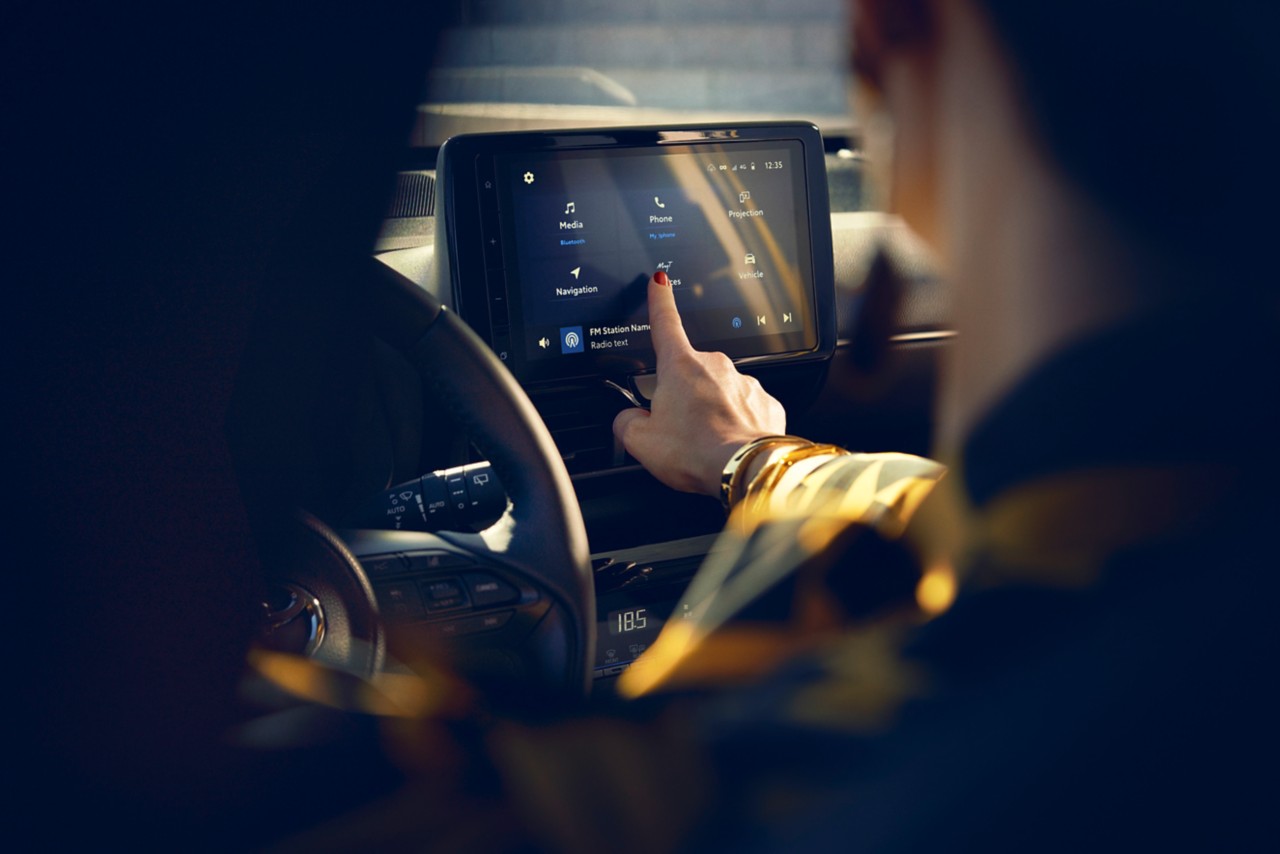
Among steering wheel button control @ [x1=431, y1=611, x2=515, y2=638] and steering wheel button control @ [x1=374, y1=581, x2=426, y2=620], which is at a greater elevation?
steering wheel button control @ [x1=374, y1=581, x2=426, y2=620]

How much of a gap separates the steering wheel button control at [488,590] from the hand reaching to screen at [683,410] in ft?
0.90

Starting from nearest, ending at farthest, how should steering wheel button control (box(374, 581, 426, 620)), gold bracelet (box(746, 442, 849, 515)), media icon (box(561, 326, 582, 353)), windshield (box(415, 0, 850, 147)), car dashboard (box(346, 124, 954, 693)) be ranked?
gold bracelet (box(746, 442, 849, 515)) < steering wheel button control (box(374, 581, 426, 620)) < car dashboard (box(346, 124, 954, 693)) < media icon (box(561, 326, 582, 353)) < windshield (box(415, 0, 850, 147))

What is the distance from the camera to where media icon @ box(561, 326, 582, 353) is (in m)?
1.29

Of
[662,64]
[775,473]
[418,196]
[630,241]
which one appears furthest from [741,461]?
[662,64]

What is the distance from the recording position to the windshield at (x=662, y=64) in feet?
5.69

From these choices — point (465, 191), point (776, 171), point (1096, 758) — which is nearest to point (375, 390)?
point (465, 191)

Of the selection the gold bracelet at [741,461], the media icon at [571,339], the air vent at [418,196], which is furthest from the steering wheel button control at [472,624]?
the air vent at [418,196]

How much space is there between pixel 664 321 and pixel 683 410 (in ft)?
0.37

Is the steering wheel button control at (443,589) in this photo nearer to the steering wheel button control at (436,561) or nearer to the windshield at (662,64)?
the steering wheel button control at (436,561)

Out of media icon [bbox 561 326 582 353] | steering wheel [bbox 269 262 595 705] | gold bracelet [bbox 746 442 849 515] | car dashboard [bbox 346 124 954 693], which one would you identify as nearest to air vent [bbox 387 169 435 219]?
car dashboard [bbox 346 124 954 693]

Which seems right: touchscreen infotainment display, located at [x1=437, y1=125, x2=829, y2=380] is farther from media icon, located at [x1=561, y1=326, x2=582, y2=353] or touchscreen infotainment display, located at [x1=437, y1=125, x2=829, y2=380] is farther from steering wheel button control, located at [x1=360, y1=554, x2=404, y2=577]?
steering wheel button control, located at [x1=360, y1=554, x2=404, y2=577]

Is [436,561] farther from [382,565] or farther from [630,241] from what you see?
[630,241]

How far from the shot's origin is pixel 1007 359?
1.54 feet

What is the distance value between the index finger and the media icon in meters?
0.09
